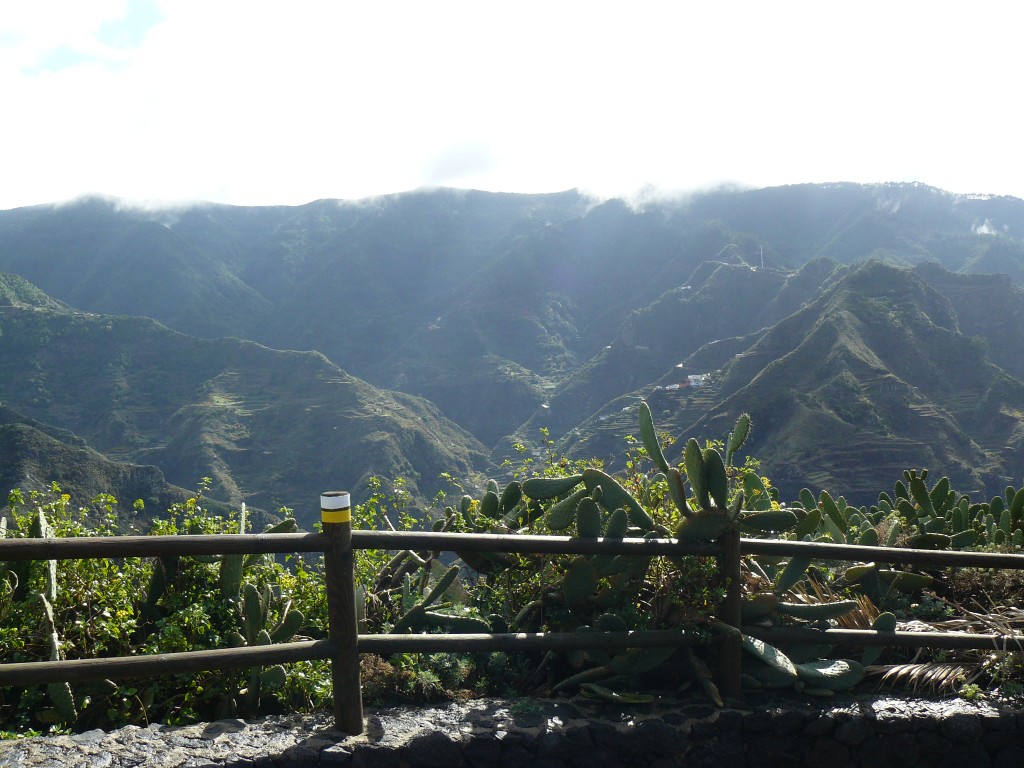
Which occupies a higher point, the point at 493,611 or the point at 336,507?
the point at 336,507

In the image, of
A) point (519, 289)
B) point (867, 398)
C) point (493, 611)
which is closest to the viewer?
point (493, 611)

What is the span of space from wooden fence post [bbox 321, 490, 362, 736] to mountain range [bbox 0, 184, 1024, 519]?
38.0ft

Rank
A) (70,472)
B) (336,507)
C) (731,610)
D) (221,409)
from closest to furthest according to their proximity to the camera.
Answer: (336,507) < (731,610) < (70,472) < (221,409)

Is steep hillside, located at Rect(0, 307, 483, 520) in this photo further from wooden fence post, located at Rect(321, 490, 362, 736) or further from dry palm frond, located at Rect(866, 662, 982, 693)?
wooden fence post, located at Rect(321, 490, 362, 736)

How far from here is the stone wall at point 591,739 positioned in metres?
3.48

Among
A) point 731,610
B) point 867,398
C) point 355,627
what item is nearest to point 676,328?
point 867,398

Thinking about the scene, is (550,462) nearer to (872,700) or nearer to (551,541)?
(551,541)

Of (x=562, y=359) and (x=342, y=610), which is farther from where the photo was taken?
(x=562, y=359)

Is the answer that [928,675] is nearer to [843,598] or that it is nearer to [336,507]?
[843,598]

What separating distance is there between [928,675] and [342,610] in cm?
294

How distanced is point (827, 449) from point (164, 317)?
147m

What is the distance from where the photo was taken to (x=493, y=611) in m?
4.64

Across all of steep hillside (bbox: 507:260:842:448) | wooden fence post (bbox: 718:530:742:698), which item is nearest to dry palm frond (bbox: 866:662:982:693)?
wooden fence post (bbox: 718:530:742:698)

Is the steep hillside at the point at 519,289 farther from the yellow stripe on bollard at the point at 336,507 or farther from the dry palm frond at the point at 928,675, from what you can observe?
the yellow stripe on bollard at the point at 336,507
